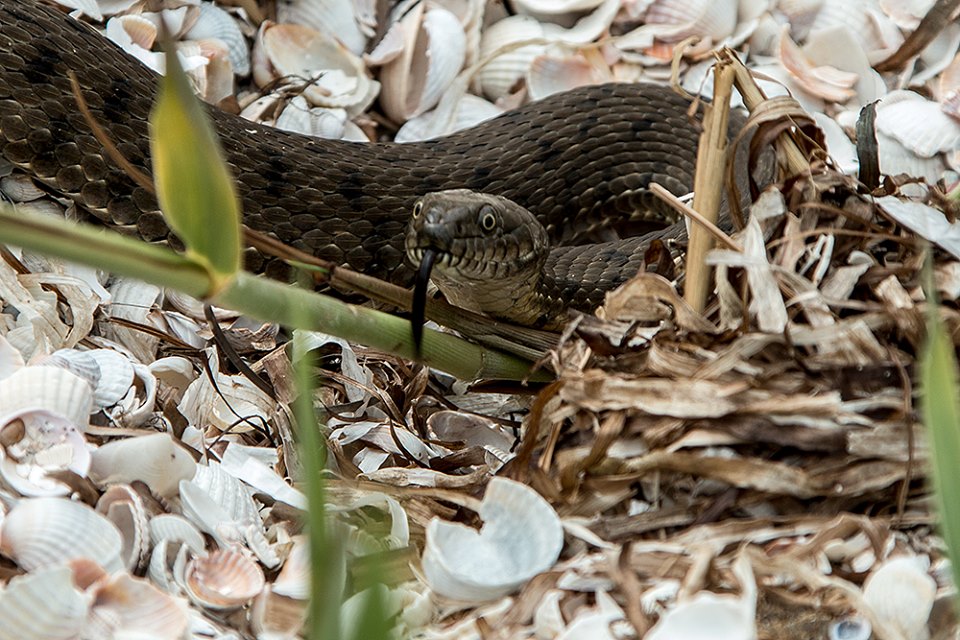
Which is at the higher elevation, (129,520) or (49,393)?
(49,393)

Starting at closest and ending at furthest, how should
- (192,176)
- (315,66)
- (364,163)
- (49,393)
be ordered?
1. (192,176)
2. (49,393)
3. (364,163)
4. (315,66)

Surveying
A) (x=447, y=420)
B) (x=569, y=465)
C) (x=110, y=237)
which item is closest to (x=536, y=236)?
(x=447, y=420)

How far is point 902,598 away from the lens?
1390 mm

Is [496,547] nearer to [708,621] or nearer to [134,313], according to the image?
[708,621]

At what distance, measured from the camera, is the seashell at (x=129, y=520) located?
5.72ft

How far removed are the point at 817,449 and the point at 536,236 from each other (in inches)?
41.4

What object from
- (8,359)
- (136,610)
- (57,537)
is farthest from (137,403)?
(136,610)

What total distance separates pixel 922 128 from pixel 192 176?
264 centimetres

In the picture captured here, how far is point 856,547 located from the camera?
59.2 inches

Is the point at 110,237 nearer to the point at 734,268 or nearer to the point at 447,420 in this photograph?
the point at 734,268

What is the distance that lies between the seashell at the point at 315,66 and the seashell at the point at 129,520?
5.71ft

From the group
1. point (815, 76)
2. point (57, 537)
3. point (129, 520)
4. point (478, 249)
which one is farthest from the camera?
point (815, 76)

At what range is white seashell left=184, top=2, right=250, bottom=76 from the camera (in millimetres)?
3295

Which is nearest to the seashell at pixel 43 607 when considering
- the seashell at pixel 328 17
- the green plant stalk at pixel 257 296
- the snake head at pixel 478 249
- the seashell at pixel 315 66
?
the green plant stalk at pixel 257 296
